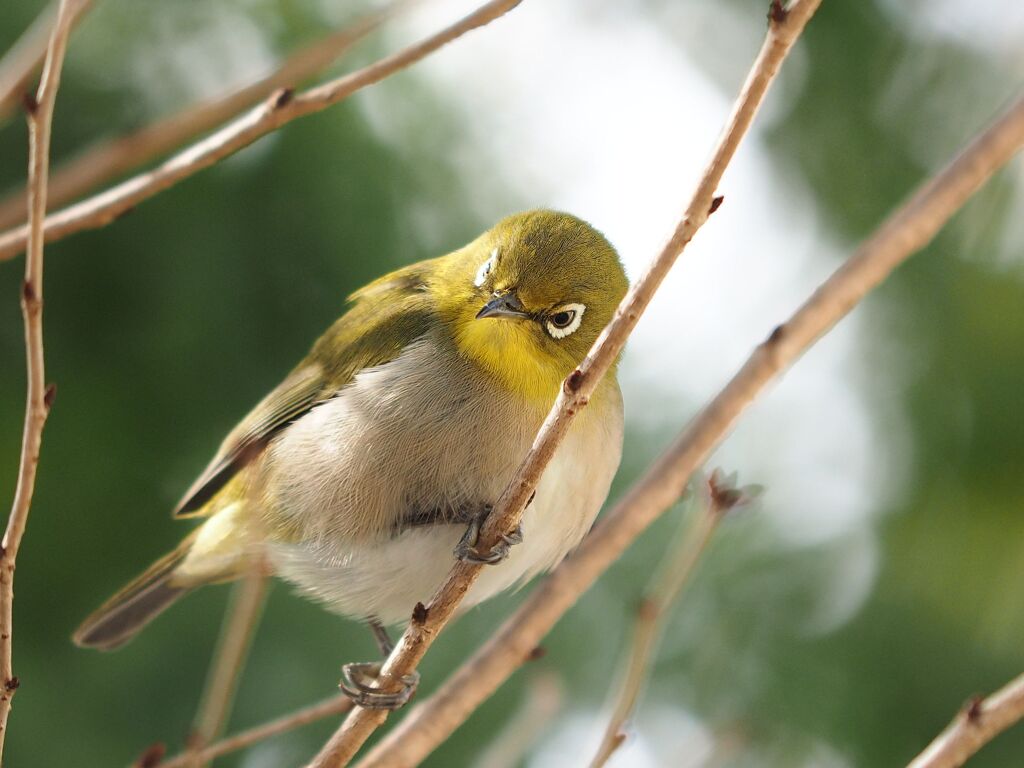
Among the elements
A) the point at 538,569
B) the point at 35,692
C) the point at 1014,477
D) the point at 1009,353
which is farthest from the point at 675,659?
the point at 35,692

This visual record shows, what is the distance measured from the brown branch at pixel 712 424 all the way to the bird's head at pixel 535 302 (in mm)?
1507

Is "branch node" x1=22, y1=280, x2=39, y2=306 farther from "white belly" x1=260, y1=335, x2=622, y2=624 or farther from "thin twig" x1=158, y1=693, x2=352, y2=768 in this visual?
"white belly" x1=260, y1=335, x2=622, y2=624

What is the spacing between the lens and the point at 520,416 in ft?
10.9

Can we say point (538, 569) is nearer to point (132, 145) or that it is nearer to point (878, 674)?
point (878, 674)

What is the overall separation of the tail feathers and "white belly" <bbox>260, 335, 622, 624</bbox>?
0.57 m

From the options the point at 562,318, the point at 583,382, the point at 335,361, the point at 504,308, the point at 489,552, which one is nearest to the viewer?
the point at 583,382

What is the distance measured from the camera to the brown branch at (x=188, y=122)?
2.19 m

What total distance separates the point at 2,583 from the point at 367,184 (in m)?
2.71

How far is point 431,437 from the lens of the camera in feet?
11.0

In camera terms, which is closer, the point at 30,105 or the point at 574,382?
the point at 30,105

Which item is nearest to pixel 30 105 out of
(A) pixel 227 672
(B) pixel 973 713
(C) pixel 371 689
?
(A) pixel 227 672

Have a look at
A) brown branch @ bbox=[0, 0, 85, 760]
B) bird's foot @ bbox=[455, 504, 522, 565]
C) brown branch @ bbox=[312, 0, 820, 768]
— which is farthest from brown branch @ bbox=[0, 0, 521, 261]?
bird's foot @ bbox=[455, 504, 522, 565]

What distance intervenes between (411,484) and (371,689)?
0.83 metres

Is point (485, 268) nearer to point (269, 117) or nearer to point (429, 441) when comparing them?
point (429, 441)
